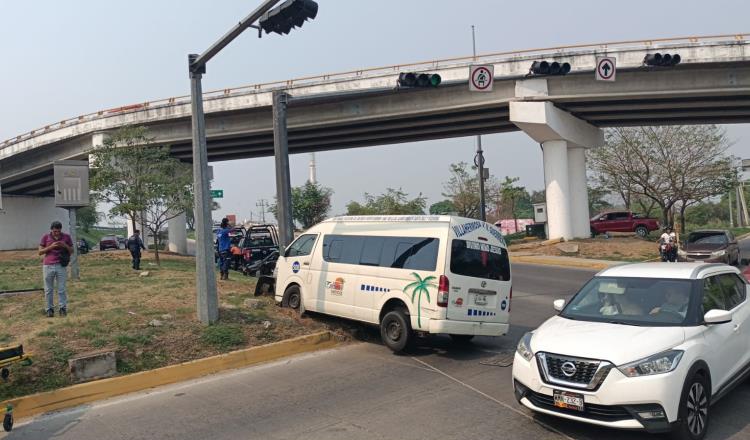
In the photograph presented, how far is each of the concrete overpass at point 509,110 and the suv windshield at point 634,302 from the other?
64.1 ft

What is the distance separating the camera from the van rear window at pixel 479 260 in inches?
361

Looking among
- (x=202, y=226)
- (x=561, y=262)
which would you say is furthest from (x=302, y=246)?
(x=561, y=262)

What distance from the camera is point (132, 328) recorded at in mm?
9461

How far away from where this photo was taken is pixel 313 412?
6570mm

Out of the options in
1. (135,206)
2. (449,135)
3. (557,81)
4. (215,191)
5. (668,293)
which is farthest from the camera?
(449,135)

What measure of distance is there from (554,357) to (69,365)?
20.5ft

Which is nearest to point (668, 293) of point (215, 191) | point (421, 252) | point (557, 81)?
point (421, 252)

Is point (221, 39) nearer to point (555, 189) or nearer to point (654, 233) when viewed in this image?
point (555, 189)

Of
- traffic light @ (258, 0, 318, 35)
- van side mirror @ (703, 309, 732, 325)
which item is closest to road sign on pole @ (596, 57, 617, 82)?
traffic light @ (258, 0, 318, 35)

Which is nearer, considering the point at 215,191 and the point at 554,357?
the point at 554,357

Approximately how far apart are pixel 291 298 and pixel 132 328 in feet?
10.7

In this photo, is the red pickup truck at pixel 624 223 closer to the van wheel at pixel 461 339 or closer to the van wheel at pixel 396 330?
the van wheel at pixel 461 339

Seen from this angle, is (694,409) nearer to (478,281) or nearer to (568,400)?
(568,400)

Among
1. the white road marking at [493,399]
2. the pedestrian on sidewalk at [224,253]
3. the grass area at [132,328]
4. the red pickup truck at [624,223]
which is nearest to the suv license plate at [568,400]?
the white road marking at [493,399]
